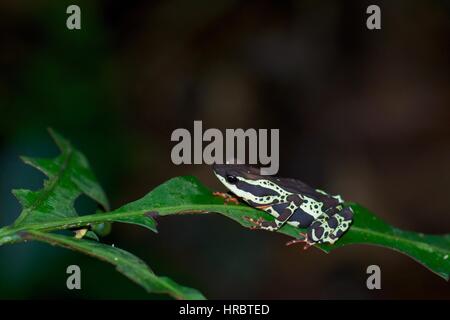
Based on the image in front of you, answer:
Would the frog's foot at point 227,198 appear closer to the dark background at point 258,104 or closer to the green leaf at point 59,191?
the green leaf at point 59,191

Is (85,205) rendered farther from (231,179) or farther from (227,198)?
(227,198)

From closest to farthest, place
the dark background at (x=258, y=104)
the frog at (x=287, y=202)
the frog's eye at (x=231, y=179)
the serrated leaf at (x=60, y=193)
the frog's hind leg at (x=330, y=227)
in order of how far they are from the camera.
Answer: the serrated leaf at (x=60, y=193) → the frog's hind leg at (x=330, y=227) → the frog at (x=287, y=202) → the frog's eye at (x=231, y=179) → the dark background at (x=258, y=104)

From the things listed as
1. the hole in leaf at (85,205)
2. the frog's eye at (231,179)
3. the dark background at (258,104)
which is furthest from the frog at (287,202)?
the dark background at (258,104)

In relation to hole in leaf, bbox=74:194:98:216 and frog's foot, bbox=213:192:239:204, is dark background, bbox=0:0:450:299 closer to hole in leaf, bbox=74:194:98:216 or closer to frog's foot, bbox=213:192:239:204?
hole in leaf, bbox=74:194:98:216

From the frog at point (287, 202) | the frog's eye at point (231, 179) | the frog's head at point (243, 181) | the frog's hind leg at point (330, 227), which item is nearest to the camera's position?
the frog's hind leg at point (330, 227)

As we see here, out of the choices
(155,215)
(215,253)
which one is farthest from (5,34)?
(155,215)

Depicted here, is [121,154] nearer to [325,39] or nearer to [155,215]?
[325,39]

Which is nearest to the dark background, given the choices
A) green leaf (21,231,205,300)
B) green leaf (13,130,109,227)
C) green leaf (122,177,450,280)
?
green leaf (13,130,109,227)
